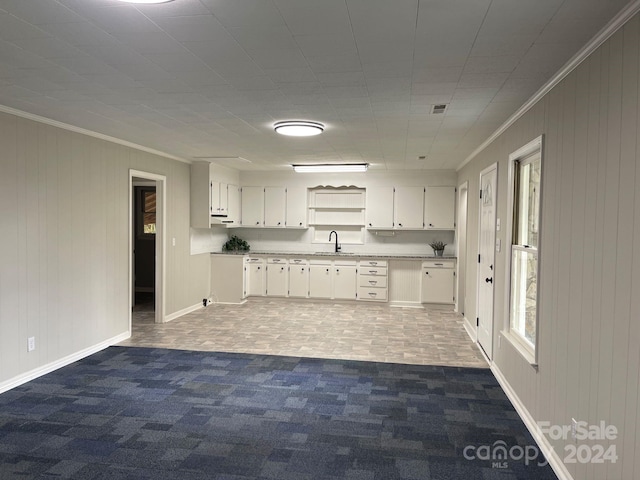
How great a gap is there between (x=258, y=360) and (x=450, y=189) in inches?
194

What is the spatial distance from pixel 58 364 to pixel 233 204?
178 inches

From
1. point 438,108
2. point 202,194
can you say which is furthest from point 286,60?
point 202,194

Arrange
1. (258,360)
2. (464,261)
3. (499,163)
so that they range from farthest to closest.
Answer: (464,261)
(258,360)
(499,163)

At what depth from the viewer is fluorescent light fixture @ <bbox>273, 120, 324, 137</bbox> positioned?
4328mm

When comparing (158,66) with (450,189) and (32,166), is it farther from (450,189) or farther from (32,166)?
(450,189)

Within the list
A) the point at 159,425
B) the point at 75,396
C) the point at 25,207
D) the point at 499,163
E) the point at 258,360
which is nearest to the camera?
the point at 159,425

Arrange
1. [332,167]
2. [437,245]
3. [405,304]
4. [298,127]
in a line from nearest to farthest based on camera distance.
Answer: [298,127]
[332,167]
[405,304]
[437,245]

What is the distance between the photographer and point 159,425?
3.29 meters

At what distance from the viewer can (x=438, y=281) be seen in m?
7.82

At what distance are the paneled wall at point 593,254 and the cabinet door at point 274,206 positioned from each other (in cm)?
586

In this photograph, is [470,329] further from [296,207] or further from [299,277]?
[296,207]

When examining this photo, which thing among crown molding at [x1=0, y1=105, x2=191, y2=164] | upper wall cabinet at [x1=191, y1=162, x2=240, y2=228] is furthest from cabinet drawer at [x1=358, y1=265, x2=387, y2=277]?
crown molding at [x1=0, y1=105, x2=191, y2=164]

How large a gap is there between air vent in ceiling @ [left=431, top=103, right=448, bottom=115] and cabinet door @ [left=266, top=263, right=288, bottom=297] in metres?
5.10

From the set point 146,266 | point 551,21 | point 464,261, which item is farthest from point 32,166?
point 464,261
